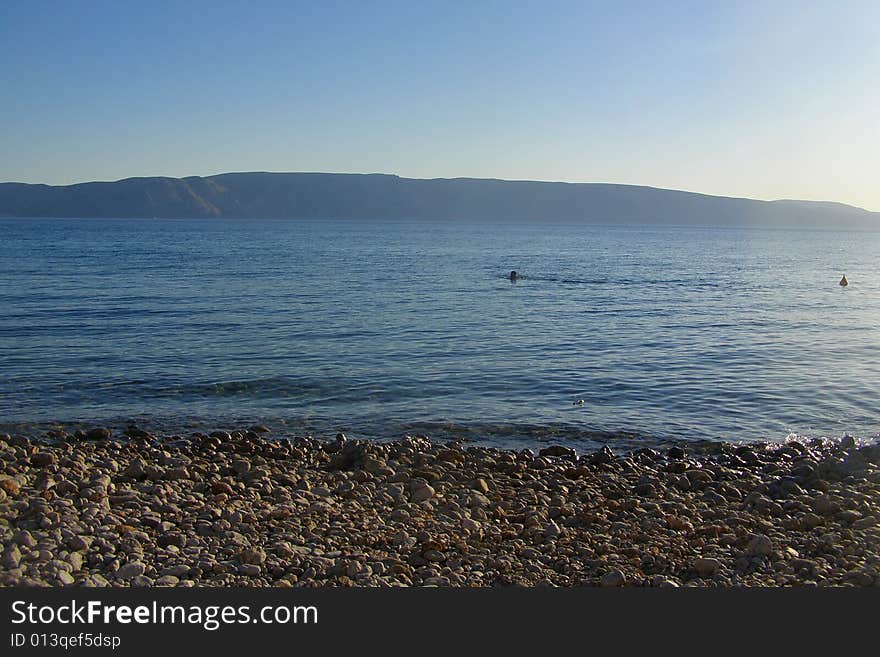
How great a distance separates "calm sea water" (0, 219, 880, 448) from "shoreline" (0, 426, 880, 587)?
6.96ft

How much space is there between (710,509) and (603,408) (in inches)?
243

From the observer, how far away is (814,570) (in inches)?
291

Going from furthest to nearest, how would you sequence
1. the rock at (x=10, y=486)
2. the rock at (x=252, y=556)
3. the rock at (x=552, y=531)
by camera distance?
the rock at (x=10, y=486)
the rock at (x=552, y=531)
the rock at (x=252, y=556)

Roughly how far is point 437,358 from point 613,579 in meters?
13.7

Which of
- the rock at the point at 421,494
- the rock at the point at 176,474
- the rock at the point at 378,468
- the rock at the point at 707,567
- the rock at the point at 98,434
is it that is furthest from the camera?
the rock at the point at 98,434

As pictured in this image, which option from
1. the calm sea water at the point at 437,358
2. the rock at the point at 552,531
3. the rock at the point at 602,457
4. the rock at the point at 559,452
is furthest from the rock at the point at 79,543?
the rock at the point at 602,457

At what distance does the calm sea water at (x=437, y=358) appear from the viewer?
584 inches

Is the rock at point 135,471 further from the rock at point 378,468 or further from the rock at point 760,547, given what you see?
the rock at point 760,547

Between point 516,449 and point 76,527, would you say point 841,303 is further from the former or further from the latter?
point 76,527

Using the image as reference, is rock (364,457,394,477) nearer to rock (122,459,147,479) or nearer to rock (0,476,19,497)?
rock (122,459,147,479)

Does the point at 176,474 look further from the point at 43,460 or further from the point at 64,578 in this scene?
the point at 64,578

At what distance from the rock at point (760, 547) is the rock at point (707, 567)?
55cm

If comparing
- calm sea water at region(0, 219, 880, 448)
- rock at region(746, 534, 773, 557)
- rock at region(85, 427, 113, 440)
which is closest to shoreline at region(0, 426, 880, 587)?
rock at region(746, 534, 773, 557)

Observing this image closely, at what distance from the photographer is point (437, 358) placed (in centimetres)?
2064
